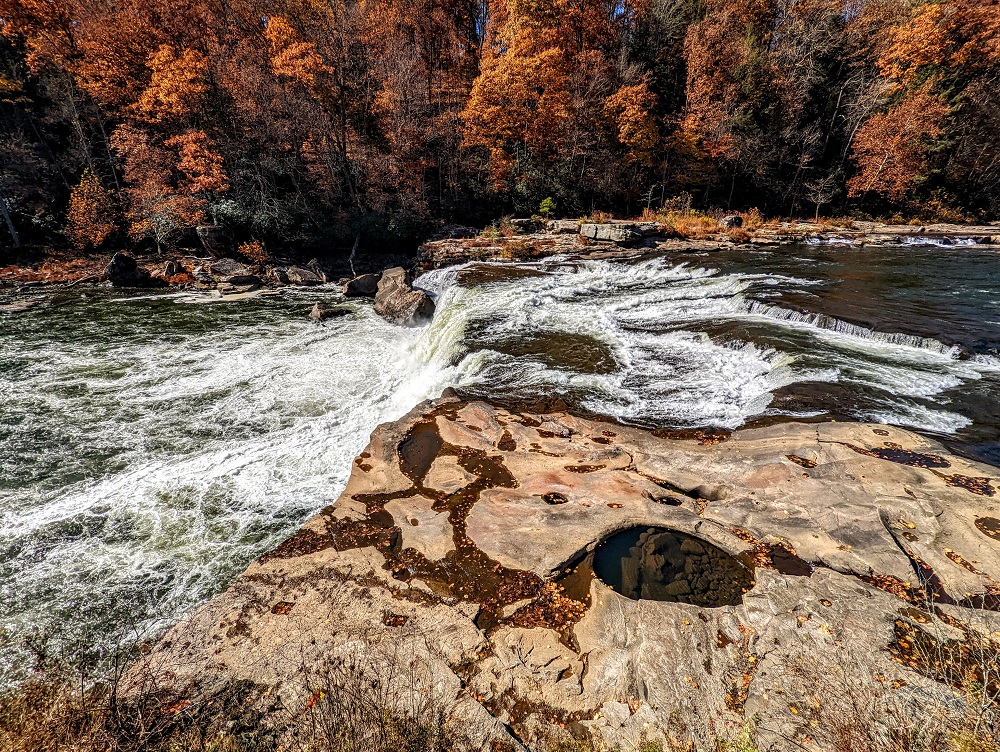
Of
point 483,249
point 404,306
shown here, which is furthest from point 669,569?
point 483,249

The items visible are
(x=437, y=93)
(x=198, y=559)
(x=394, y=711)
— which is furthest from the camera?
(x=437, y=93)

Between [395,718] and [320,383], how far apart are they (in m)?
8.65

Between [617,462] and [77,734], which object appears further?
[617,462]

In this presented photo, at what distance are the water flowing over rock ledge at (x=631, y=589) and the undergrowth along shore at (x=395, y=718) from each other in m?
0.04

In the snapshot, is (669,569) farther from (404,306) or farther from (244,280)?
(244,280)

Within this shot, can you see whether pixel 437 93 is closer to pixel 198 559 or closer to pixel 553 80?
pixel 553 80

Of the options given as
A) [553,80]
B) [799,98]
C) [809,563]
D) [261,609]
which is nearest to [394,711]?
[261,609]

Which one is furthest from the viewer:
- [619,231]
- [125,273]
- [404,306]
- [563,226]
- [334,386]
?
[563,226]

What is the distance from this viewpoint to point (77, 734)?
2844mm

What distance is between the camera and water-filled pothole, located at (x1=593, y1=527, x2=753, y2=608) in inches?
162

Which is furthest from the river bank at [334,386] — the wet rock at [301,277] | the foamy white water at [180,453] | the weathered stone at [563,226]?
the weathered stone at [563,226]

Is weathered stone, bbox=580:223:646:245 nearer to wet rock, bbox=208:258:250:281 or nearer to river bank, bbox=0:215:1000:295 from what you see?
river bank, bbox=0:215:1000:295

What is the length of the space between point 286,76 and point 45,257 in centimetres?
1515

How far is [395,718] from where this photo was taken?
3.23 meters
